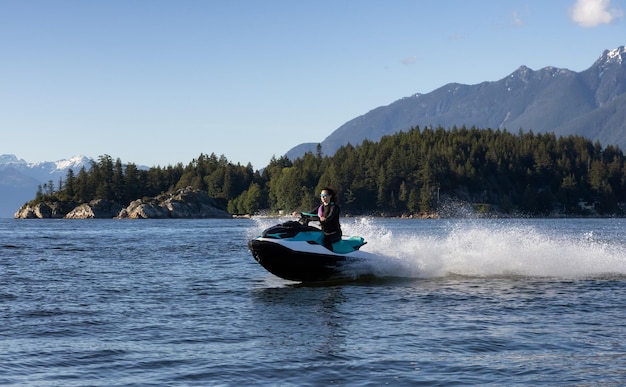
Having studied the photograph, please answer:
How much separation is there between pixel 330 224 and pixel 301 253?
1.44 metres

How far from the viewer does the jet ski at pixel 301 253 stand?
2422 cm

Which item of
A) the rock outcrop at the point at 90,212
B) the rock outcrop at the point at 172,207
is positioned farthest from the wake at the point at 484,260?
the rock outcrop at the point at 90,212

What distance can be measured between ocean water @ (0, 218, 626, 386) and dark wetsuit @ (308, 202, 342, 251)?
147 centimetres

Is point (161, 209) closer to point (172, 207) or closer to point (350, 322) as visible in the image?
point (172, 207)

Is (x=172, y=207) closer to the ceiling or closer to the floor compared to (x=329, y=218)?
closer to the ceiling

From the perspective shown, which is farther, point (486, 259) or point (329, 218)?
point (486, 259)

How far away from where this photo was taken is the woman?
24766mm

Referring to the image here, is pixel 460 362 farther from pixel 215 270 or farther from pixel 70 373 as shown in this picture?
pixel 215 270

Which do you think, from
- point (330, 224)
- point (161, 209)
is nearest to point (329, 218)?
point (330, 224)

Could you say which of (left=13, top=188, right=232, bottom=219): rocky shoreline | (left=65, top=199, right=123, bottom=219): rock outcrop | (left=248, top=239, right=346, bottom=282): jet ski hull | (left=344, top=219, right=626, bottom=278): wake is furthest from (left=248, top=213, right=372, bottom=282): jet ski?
(left=65, top=199, right=123, bottom=219): rock outcrop

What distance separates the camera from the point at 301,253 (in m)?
24.4

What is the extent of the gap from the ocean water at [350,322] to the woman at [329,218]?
4.89 ft

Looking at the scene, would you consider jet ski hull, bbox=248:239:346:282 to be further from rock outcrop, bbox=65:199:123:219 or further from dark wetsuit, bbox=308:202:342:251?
rock outcrop, bbox=65:199:123:219

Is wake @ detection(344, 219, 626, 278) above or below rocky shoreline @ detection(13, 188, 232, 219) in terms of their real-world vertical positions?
below
